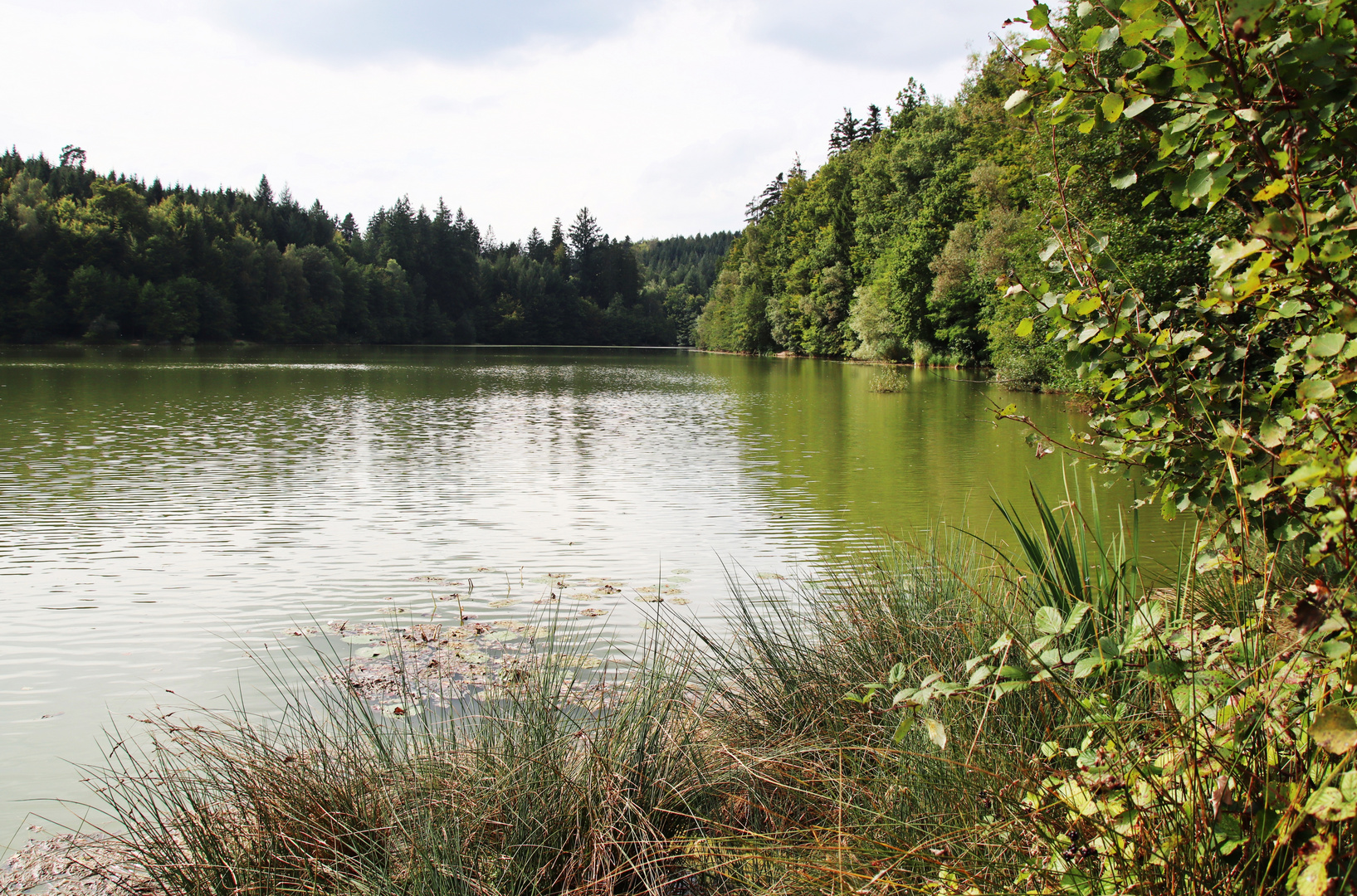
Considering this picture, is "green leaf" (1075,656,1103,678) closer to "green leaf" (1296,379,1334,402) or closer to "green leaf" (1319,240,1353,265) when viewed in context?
"green leaf" (1296,379,1334,402)

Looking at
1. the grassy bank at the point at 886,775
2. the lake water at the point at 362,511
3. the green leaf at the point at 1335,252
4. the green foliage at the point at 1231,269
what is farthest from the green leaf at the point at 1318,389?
the lake water at the point at 362,511

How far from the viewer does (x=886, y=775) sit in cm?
293

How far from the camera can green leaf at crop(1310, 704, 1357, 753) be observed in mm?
1396

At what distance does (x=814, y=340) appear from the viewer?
6159 centimetres

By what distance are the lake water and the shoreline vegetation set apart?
1.88ft

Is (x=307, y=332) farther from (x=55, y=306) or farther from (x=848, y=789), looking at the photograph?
(x=848, y=789)

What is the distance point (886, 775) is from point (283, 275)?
280ft

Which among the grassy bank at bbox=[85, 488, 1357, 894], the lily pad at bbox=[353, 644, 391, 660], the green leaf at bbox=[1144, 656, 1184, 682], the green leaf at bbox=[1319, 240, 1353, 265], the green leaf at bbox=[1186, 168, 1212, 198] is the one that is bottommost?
the lily pad at bbox=[353, 644, 391, 660]

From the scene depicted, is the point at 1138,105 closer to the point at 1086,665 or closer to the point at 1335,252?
the point at 1335,252

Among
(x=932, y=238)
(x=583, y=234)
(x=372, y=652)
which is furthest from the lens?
(x=583, y=234)

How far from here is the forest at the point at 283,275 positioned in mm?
64438

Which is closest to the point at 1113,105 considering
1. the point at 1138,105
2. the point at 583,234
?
the point at 1138,105

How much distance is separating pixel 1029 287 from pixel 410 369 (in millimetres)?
44764

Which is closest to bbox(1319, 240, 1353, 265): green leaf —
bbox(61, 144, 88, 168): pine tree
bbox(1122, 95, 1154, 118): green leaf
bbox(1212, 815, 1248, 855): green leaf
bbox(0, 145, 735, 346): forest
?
bbox(1122, 95, 1154, 118): green leaf
